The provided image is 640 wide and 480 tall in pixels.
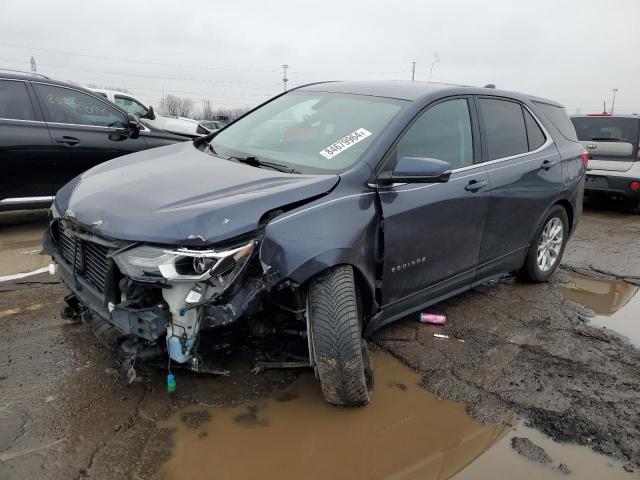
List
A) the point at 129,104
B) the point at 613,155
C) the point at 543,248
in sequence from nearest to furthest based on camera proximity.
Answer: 1. the point at 543,248
2. the point at 613,155
3. the point at 129,104

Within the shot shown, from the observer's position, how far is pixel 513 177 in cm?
396

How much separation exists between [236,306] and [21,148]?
423 cm

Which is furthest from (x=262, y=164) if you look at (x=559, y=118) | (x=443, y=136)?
(x=559, y=118)

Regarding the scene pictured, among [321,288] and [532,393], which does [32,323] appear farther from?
[532,393]

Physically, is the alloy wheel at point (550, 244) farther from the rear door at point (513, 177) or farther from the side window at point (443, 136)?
the side window at point (443, 136)

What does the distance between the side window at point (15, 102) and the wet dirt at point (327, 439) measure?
4.34 meters

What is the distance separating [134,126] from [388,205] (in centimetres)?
424

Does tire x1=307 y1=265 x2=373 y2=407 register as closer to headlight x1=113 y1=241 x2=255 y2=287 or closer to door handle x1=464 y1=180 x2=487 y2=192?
headlight x1=113 y1=241 x2=255 y2=287

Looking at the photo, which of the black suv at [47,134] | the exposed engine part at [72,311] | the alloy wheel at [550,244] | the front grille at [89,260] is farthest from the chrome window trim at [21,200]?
the alloy wheel at [550,244]

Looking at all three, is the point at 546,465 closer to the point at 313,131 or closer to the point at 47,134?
the point at 313,131

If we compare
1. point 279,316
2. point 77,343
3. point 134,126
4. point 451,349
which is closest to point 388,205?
point 279,316

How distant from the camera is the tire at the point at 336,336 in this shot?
8.48ft

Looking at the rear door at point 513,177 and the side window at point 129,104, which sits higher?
the side window at point 129,104

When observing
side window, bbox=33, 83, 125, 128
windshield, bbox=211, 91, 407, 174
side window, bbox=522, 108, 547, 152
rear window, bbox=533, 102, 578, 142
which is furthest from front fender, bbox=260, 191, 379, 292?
side window, bbox=33, 83, 125, 128
